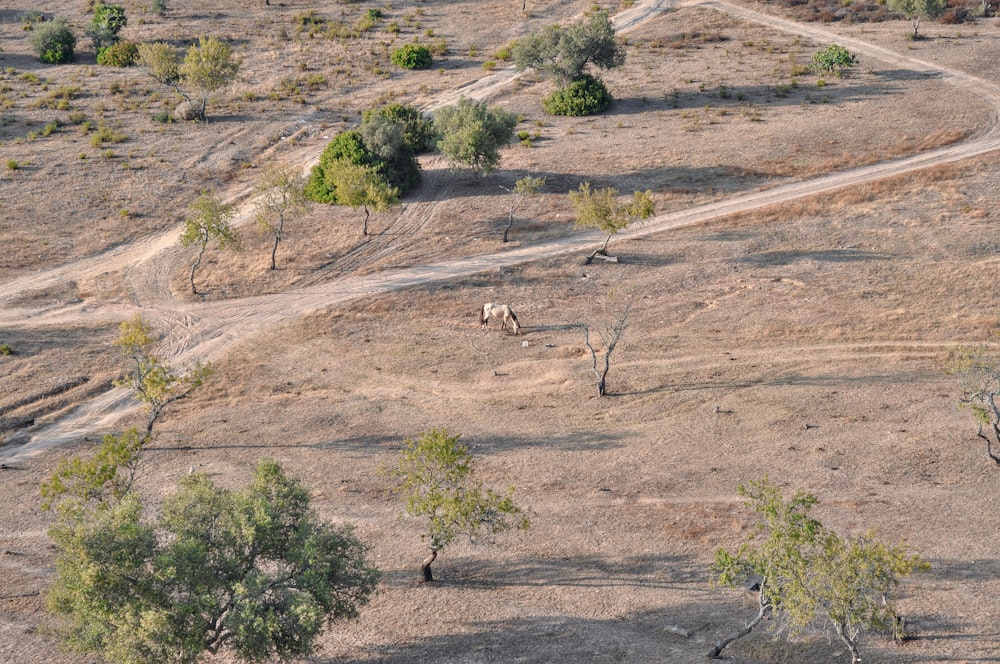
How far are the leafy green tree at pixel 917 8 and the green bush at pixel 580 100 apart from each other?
36689mm

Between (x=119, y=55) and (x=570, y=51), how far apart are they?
46592 mm

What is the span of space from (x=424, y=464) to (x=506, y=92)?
206ft

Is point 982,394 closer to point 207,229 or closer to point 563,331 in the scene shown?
point 563,331

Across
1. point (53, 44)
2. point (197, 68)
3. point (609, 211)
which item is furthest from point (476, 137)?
point (53, 44)

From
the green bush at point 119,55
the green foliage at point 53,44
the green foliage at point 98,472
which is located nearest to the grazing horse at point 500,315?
the green foliage at point 98,472

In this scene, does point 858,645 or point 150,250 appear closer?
point 858,645

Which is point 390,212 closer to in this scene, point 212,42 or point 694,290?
point 694,290

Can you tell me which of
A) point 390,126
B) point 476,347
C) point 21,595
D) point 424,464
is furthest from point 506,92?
point 21,595

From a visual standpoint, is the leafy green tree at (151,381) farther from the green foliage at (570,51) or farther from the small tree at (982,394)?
the green foliage at (570,51)

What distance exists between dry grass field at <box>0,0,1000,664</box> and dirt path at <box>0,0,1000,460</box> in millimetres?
316

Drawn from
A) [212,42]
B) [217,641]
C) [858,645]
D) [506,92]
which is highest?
[212,42]

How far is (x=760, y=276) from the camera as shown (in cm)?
6228

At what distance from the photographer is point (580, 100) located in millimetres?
87500

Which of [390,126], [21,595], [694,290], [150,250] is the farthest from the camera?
[390,126]
